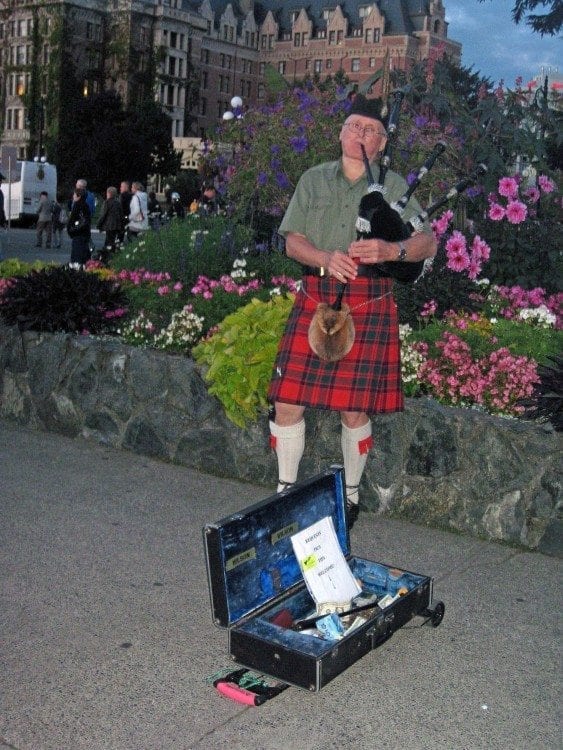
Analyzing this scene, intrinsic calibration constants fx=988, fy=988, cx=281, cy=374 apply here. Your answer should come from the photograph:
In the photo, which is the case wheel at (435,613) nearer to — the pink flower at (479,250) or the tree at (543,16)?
the pink flower at (479,250)

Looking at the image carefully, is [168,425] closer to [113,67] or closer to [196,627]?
[196,627]

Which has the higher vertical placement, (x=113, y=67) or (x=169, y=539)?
(x=113, y=67)

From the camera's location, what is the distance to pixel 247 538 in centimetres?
364

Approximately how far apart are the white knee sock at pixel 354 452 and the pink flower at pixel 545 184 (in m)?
4.20

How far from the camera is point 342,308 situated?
469 cm

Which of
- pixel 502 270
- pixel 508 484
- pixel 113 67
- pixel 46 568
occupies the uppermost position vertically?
pixel 113 67

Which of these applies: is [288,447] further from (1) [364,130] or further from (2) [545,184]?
(2) [545,184]

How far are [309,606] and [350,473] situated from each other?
1320 mm

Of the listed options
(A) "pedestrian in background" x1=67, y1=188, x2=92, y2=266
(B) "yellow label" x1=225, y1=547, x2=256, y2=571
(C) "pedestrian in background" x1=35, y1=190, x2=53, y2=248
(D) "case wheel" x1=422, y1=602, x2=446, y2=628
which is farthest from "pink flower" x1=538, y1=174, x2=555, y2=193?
(C) "pedestrian in background" x1=35, y1=190, x2=53, y2=248

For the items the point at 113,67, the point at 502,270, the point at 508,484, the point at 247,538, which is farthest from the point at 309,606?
the point at 113,67

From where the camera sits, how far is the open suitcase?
11.2 feet

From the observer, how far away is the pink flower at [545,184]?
842 cm

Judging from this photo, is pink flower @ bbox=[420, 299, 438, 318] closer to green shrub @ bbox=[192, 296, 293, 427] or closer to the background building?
green shrub @ bbox=[192, 296, 293, 427]

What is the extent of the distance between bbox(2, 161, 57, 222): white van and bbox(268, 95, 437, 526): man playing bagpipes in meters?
36.0
